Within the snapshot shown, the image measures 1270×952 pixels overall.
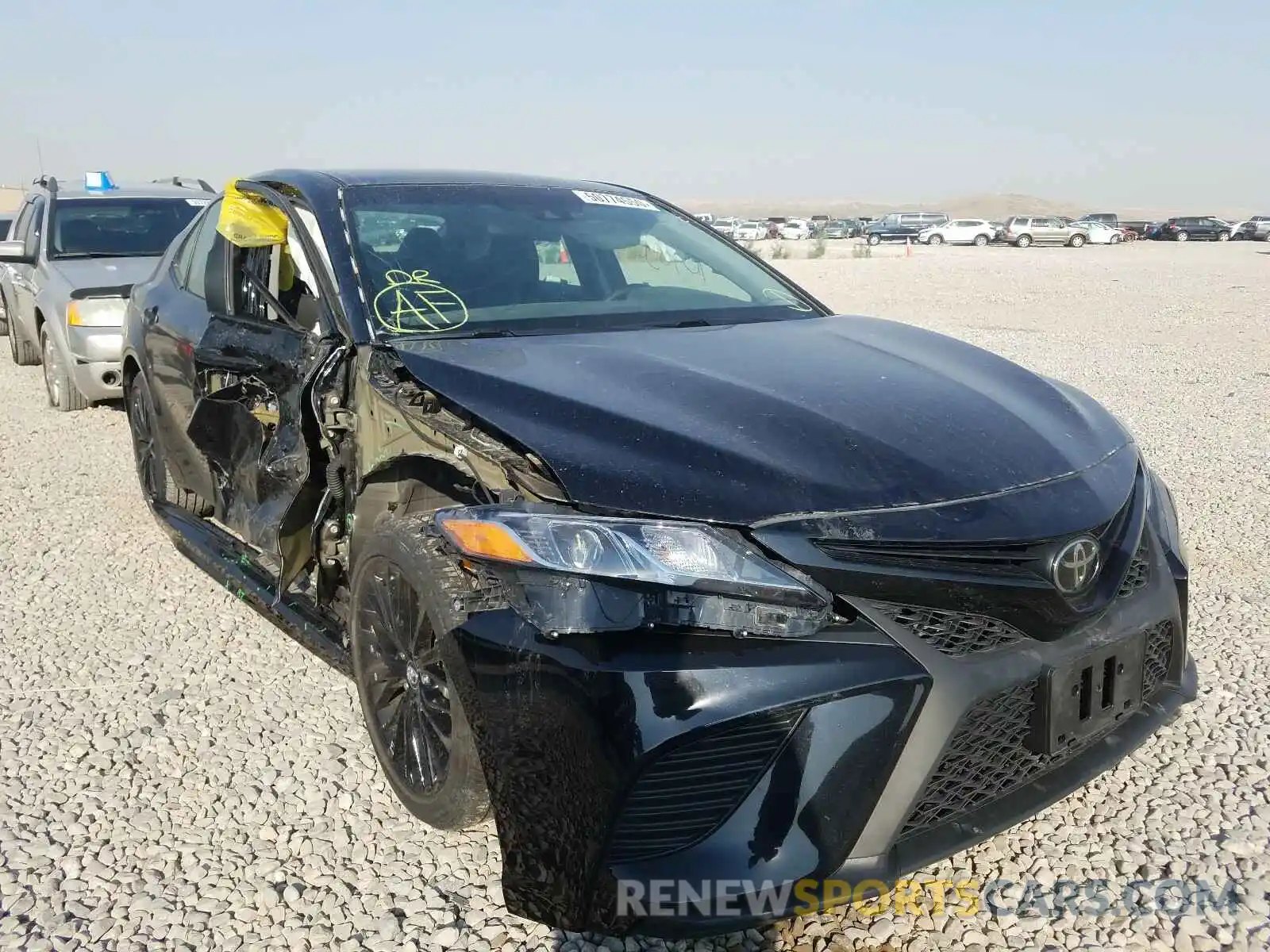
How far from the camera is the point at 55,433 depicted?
7672mm

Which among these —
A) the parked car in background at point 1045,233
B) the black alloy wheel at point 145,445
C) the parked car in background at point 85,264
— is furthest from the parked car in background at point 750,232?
the black alloy wheel at point 145,445

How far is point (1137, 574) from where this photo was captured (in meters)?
2.38

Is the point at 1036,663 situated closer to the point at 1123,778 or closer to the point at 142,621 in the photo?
the point at 1123,778

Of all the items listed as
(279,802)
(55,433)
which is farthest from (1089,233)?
(279,802)

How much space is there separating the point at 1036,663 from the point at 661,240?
91.0 inches

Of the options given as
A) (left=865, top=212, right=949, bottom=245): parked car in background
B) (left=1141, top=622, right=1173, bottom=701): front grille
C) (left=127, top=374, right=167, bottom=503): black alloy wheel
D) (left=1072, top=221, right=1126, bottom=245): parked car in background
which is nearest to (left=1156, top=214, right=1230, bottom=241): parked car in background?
(left=1072, top=221, right=1126, bottom=245): parked car in background

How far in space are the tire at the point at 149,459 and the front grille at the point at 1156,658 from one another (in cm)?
363

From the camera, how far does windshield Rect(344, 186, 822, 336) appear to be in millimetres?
3223

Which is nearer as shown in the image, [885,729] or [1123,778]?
[885,729]

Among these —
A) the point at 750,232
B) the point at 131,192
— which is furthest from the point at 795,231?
the point at 131,192

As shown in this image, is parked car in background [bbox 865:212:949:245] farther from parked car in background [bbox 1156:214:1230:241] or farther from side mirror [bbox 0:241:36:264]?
side mirror [bbox 0:241:36:264]

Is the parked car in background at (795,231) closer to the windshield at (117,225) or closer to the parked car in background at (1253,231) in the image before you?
the parked car in background at (1253,231)

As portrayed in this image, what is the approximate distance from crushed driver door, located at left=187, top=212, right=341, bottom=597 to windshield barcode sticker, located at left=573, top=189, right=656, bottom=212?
3.67 ft

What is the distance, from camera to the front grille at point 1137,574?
2318 millimetres
